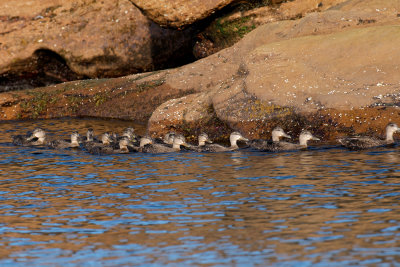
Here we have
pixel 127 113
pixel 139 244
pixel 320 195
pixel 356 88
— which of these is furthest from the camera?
pixel 127 113

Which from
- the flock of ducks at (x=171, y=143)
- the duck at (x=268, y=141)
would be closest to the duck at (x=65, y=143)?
the flock of ducks at (x=171, y=143)

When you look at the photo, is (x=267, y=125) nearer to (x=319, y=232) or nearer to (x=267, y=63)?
A: (x=267, y=63)

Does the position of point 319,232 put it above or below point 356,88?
below

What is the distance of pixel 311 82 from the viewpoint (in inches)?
803

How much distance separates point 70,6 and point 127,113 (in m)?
6.86

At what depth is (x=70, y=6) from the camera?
32.2 metres

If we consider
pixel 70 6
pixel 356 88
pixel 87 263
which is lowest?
pixel 87 263

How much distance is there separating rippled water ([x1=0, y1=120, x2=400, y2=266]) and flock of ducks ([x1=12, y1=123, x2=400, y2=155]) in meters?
0.42

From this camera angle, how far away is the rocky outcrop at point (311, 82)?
19531 mm

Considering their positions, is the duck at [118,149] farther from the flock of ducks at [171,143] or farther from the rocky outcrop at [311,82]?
the rocky outcrop at [311,82]

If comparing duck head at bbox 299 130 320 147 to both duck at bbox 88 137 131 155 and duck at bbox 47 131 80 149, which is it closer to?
duck at bbox 88 137 131 155

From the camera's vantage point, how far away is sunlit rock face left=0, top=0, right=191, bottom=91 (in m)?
31.5

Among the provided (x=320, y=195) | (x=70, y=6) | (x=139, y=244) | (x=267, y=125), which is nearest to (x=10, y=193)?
(x=139, y=244)

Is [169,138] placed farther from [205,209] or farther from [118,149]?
[205,209]
